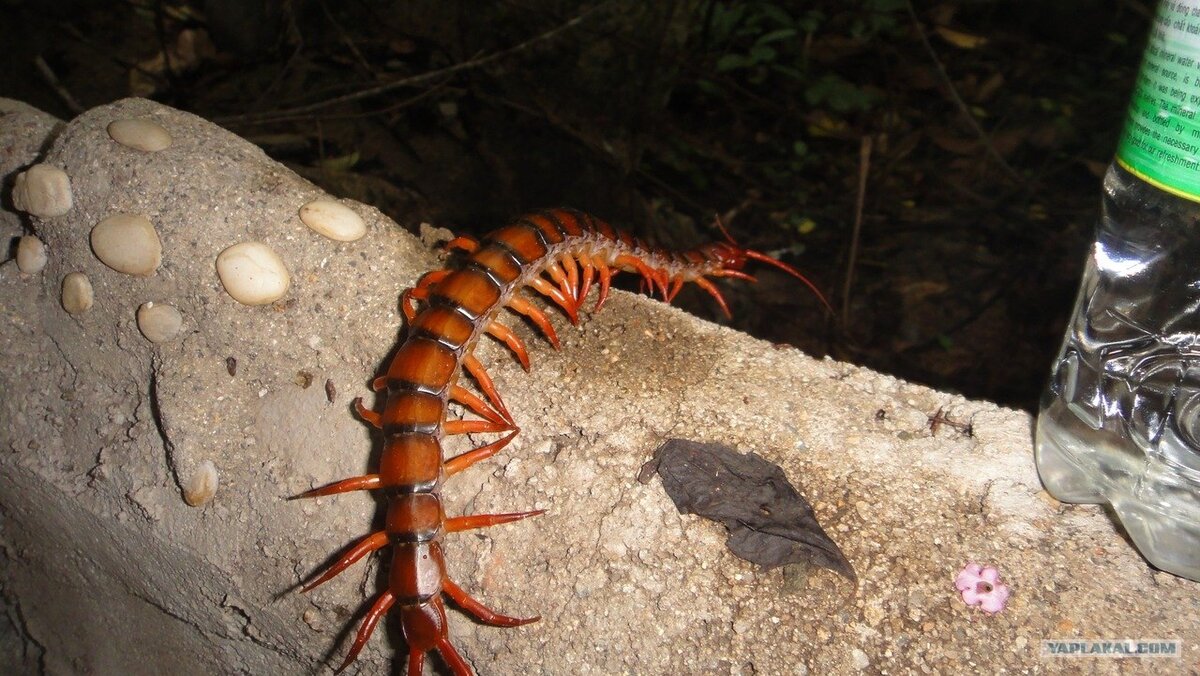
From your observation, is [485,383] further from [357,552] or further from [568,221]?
[568,221]

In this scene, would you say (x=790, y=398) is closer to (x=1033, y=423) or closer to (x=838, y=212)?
(x=1033, y=423)

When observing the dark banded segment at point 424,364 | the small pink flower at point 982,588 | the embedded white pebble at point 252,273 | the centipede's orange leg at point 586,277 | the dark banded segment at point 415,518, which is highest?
the embedded white pebble at point 252,273

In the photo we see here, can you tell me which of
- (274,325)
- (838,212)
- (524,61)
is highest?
(274,325)

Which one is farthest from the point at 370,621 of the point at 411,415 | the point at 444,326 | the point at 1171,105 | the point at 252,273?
the point at 1171,105

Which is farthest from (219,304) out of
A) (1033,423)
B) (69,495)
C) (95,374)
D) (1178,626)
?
(1178,626)

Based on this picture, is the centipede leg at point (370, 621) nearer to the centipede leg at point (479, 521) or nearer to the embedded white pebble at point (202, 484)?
the centipede leg at point (479, 521)

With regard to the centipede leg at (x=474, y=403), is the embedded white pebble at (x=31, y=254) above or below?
above

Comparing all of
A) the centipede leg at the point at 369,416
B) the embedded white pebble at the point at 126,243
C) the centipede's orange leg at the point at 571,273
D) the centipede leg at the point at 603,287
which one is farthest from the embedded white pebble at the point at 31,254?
the centipede leg at the point at 603,287

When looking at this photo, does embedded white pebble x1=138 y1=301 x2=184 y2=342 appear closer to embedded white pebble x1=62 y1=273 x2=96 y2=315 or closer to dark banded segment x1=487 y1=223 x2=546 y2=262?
embedded white pebble x1=62 y1=273 x2=96 y2=315
